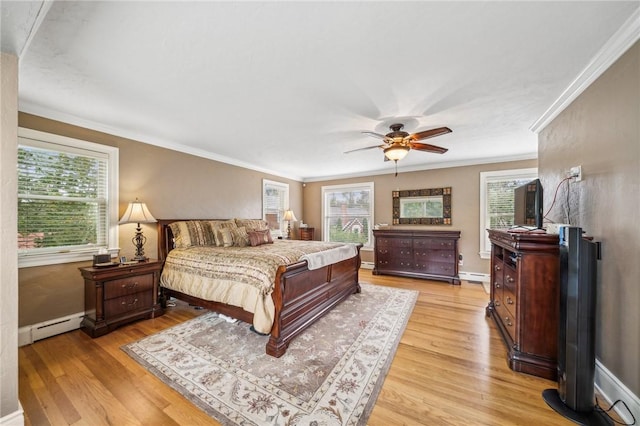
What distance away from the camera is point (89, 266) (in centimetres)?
292

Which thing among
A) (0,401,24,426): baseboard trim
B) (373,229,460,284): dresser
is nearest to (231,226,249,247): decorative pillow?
(0,401,24,426): baseboard trim

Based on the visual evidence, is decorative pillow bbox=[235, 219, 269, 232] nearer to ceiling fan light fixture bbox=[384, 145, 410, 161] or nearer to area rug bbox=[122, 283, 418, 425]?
area rug bbox=[122, 283, 418, 425]

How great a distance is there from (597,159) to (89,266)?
17.4ft

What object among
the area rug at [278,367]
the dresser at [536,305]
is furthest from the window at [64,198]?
the dresser at [536,305]

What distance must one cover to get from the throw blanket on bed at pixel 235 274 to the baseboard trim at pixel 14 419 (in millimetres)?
1454

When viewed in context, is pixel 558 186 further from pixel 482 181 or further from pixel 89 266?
pixel 89 266

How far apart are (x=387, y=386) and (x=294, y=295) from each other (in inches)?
45.8

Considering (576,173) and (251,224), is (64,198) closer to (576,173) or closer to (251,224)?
(251,224)

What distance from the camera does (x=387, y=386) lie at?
1.85 meters

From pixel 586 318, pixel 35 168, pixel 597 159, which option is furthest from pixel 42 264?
pixel 597 159

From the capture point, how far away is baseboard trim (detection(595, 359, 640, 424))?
1.49 m

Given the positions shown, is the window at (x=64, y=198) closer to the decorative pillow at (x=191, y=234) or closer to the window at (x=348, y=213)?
the decorative pillow at (x=191, y=234)

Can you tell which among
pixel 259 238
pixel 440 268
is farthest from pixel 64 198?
pixel 440 268

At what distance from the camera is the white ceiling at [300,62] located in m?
1.38
